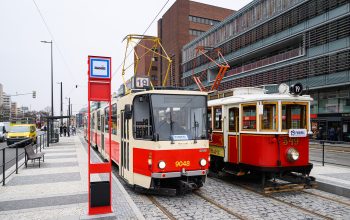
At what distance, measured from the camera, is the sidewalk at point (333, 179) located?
28.2ft

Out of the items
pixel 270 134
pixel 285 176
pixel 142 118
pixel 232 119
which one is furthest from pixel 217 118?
→ pixel 142 118

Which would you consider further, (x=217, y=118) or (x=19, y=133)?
(x=19, y=133)

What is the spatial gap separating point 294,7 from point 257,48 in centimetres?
772

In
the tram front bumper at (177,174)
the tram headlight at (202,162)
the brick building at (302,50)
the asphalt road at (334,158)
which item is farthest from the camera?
the brick building at (302,50)

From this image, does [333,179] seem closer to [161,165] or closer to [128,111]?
[161,165]

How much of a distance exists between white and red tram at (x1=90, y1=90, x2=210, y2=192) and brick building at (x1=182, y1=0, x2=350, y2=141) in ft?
81.8

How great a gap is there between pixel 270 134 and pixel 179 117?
258cm

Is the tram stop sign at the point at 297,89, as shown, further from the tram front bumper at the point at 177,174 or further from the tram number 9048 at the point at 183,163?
the tram number 9048 at the point at 183,163

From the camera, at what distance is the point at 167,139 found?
8.12 metres

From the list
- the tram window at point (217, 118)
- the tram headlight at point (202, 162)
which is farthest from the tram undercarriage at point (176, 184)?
the tram window at point (217, 118)

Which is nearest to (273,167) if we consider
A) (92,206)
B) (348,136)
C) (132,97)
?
(132,97)

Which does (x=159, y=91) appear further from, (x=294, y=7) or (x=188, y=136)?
(x=294, y=7)

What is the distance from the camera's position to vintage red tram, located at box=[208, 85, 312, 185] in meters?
8.79

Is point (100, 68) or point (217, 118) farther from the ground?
point (100, 68)
